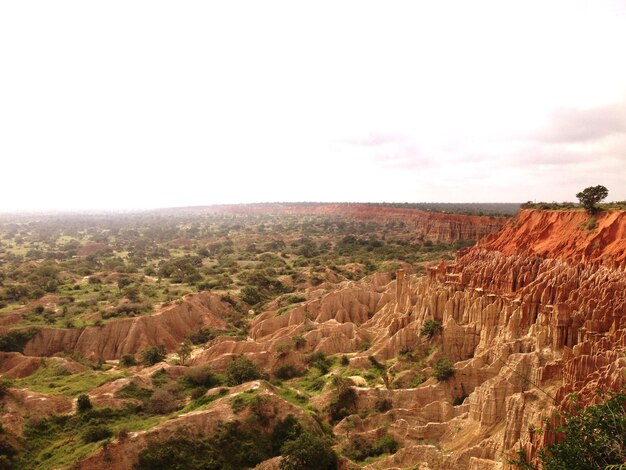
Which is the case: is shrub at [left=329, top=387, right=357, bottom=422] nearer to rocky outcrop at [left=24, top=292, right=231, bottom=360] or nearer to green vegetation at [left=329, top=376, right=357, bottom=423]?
green vegetation at [left=329, top=376, right=357, bottom=423]

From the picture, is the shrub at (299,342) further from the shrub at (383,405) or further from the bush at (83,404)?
the bush at (83,404)

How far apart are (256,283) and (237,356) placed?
95.3 ft

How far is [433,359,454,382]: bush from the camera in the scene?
83.7 ft

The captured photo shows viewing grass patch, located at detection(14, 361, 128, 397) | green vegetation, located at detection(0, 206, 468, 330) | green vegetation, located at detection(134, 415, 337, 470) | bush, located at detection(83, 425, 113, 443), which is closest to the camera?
green vegetation, located at detection(134, 415, 337, 470)

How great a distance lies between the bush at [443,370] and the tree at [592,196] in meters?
18.5

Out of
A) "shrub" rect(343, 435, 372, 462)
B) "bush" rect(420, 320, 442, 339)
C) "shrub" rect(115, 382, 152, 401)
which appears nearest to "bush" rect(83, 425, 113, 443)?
"shrub" rect(115, 382, 152, 401)

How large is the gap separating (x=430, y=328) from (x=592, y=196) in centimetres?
1704

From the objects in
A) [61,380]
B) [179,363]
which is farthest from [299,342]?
[61,380]

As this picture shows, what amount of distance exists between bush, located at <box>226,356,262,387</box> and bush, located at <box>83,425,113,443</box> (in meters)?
8.02

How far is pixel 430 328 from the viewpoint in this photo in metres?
30.9

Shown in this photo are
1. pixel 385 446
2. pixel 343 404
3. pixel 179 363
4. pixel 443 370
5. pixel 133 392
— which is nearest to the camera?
pixel 385 446

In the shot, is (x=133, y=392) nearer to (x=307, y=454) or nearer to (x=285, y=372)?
(x=285, y=372)

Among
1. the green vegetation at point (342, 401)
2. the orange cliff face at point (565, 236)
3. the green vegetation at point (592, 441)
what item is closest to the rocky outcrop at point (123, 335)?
the green vegetation at point (342, 401)

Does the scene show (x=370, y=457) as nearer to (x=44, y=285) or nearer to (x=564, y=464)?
(x=564, y=464)
